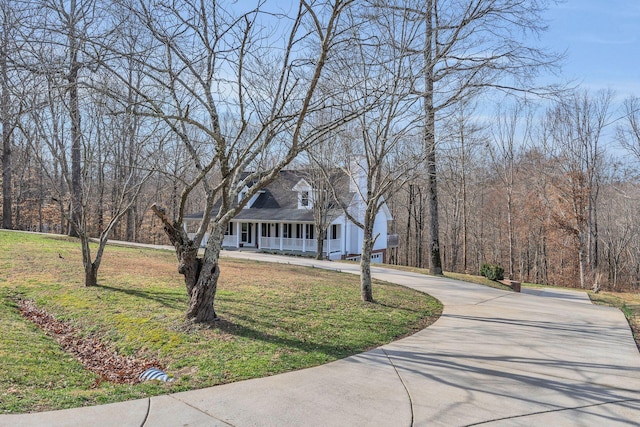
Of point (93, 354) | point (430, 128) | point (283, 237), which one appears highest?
point (430, 128)

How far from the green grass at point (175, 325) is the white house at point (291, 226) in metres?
14.0

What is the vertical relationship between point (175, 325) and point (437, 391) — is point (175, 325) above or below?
above

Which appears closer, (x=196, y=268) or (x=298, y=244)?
(x=196, y=268)

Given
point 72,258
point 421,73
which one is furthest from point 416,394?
point 72,258

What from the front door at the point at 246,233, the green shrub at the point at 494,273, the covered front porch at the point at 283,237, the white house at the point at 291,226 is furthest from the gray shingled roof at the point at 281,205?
the green shrub at the point at 494,273

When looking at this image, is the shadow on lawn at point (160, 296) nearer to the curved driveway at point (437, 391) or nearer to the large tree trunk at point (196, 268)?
the large tree trunk at point (196, 268)

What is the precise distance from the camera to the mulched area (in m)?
5.02

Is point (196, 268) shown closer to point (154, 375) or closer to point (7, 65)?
point (154, 375)

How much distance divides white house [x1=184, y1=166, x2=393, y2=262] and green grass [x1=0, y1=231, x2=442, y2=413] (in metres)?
14.0

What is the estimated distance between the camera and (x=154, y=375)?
186 inches

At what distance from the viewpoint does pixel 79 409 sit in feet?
12.2

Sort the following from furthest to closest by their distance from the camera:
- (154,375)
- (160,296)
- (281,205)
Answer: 1. (281,205)
2. (160,296)
3. (154,375)

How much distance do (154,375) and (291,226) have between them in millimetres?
23003

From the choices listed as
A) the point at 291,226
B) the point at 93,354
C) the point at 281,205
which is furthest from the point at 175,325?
the point at 281,205
